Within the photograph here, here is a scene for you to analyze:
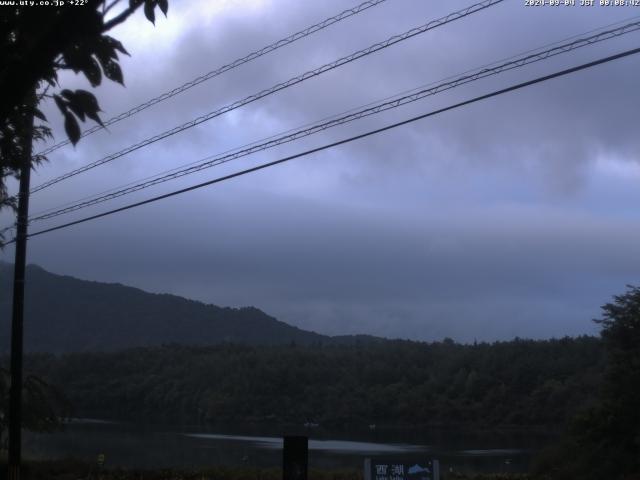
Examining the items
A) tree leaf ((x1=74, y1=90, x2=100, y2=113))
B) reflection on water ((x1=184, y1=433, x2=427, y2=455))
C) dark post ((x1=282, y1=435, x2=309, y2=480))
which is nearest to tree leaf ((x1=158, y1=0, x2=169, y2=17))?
tree leaf ((x1=74, y1=90, x2=100, y2=113))

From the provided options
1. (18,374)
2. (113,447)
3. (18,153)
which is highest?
(18,153)

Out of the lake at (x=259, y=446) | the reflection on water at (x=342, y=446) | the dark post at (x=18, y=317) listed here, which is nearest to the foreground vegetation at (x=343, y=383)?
the lake at (x=259, y=446)

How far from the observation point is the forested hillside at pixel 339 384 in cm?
5372

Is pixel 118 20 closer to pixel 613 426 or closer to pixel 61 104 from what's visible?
pixel 61 104

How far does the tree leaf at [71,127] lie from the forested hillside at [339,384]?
46504mm

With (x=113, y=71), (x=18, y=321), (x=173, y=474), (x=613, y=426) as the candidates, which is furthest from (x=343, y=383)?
(x=113, y=71)

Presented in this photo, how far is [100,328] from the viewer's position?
499 ft

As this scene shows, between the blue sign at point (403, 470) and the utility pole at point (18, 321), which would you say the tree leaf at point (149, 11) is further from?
the utility pole at point (18, 321)

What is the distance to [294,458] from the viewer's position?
1235cm

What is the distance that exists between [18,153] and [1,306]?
7647 centimetres

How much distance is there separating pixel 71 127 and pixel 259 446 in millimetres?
37921

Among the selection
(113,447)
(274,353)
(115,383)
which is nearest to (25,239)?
(113,447)

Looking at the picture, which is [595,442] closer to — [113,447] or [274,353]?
[113,447]

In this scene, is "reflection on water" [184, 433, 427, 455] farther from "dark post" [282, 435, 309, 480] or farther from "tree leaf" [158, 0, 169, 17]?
"tree leaf" [158, 0, 169, 17]
